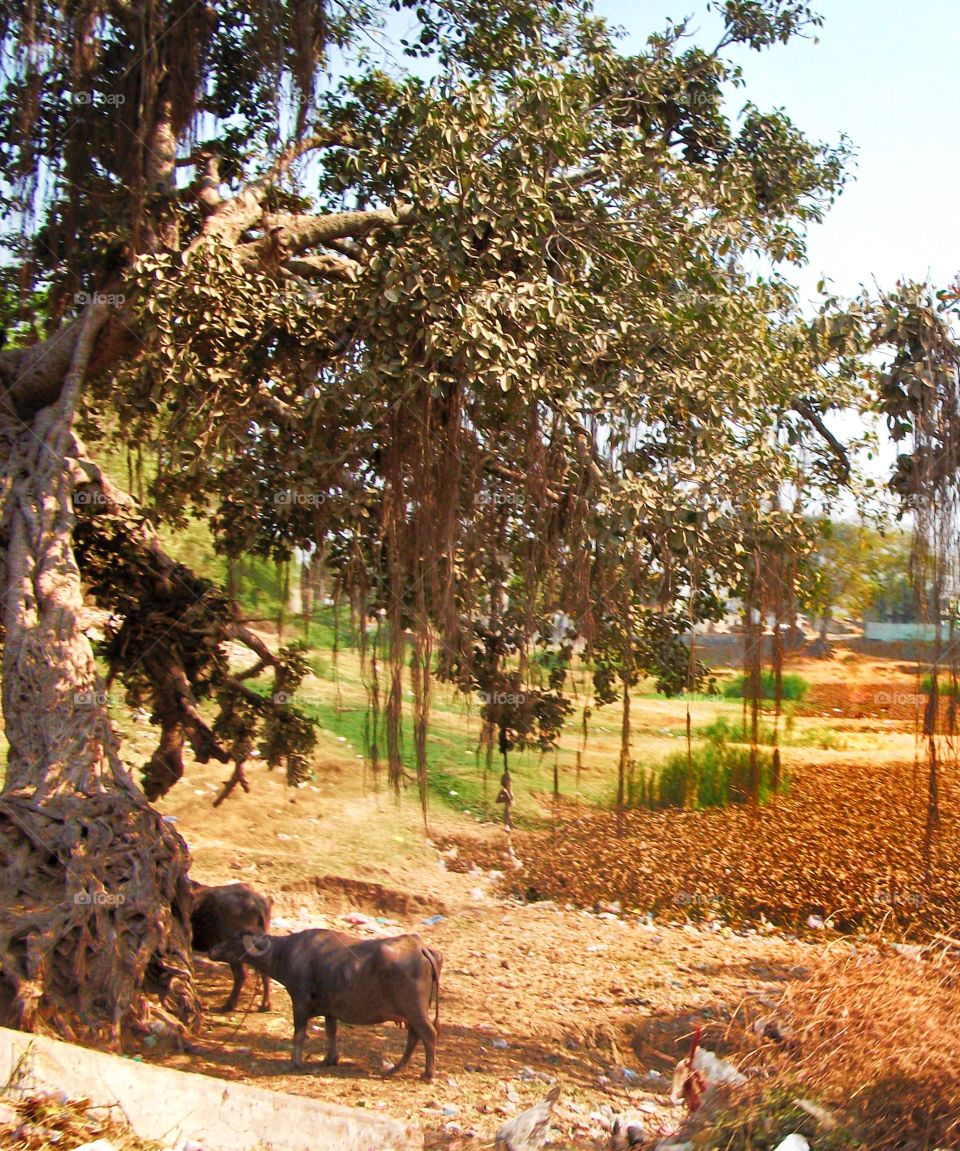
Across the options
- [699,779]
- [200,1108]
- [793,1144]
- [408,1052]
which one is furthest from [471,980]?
[793,1144]

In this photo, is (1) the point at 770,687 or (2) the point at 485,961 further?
(1) the point at 770,687

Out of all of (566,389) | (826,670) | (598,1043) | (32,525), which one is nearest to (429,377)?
(566,389)

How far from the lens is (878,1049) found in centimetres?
372

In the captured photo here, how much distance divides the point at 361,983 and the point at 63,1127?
144cm

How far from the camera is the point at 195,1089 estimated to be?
139 inches

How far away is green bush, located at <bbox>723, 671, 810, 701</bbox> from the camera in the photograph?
8.55m

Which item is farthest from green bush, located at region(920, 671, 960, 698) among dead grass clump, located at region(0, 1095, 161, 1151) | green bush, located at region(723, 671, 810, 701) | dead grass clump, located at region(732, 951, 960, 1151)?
dead grass clump, located at region(0, 1095, 161, 1151)

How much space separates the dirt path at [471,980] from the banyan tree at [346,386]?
0.87 metres

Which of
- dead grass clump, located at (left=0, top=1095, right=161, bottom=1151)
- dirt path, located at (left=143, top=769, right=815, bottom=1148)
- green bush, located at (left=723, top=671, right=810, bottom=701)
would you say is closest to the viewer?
dead grass clump, located at (left=0, top=1095, right=161, bottom=1151)

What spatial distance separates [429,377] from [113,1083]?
120 inches

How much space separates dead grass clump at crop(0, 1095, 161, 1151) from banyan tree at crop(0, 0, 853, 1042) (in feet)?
2.75

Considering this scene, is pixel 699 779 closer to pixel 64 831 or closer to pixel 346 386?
pixel 346 386

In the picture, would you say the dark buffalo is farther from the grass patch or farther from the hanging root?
the grass patch

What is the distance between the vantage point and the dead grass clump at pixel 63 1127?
312 cm
